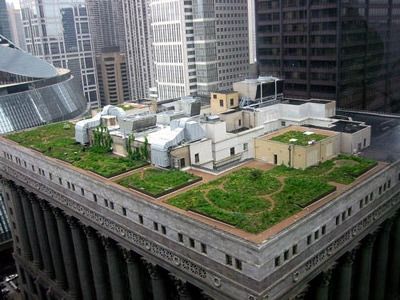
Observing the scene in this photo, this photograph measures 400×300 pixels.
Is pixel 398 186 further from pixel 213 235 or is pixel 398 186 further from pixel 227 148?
pixel 213 235

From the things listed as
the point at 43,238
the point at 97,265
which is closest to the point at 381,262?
the point at 97,265

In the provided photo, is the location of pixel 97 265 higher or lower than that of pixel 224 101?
lower

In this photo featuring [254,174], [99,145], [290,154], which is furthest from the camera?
[99,145]

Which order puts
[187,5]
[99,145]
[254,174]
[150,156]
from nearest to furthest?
[254,174]
[150,156]
[99,145]
[187,5]

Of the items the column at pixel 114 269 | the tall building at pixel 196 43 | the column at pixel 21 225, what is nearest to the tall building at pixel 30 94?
the tall building at pixel 196 43

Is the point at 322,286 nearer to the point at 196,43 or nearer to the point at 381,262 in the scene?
the point at 381,262

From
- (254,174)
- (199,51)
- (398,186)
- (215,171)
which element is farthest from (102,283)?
(199,51)

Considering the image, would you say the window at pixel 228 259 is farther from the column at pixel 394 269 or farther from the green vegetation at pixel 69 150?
the column at pixel 394 269
